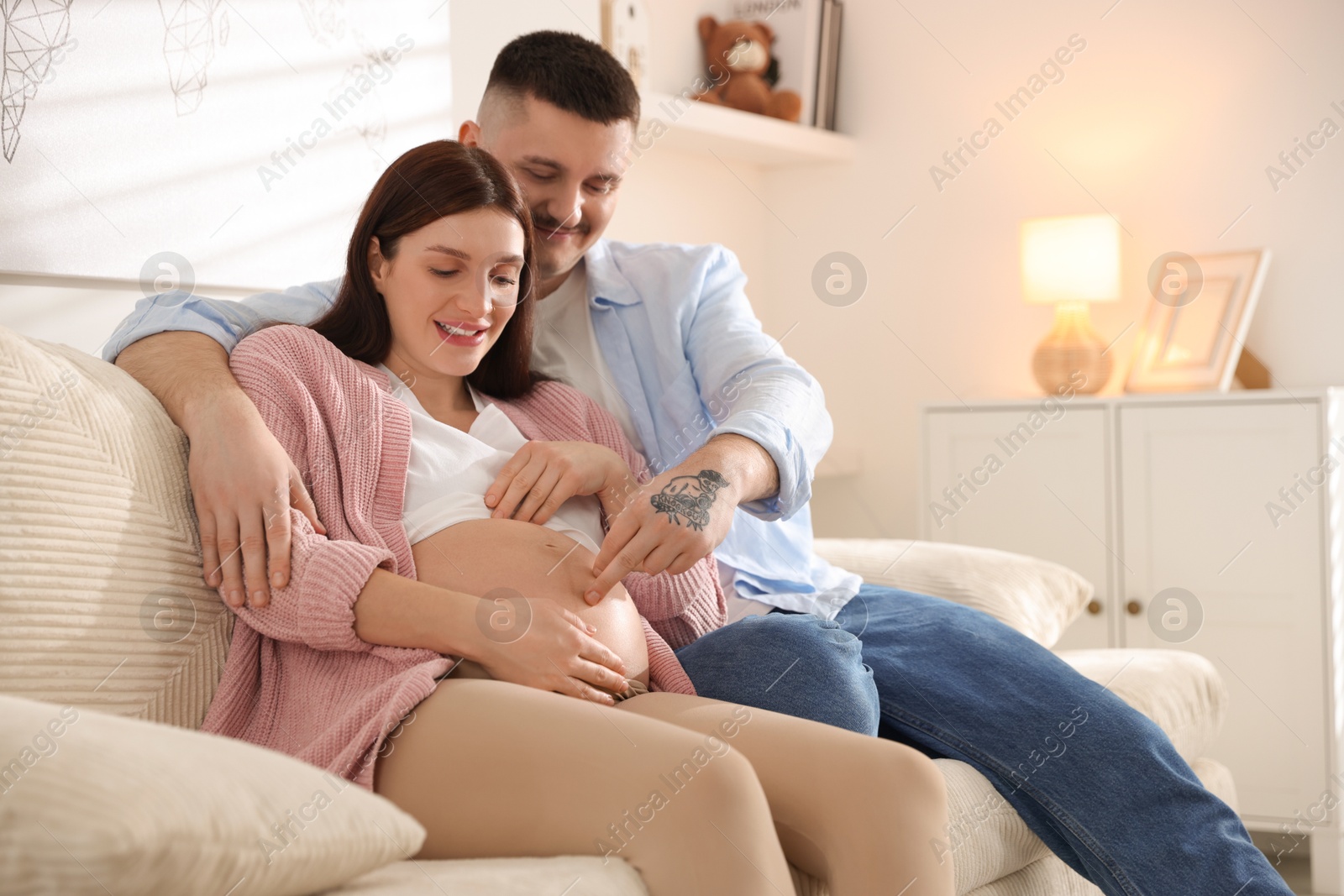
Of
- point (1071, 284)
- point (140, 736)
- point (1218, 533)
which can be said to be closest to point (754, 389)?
point (140, 736)

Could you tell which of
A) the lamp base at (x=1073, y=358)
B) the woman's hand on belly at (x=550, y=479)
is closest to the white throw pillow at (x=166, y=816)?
the woman's hand on belly at (x=550, y=479)

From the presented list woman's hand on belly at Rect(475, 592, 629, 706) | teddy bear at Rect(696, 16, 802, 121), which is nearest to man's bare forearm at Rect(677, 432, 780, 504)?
woman's hand on belly at Rect(475, 592, 629, 706)

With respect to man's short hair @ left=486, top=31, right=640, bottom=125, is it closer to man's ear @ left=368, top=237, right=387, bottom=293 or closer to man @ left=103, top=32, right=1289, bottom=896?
man @ left=103, top=32, right=1289, bottom=896

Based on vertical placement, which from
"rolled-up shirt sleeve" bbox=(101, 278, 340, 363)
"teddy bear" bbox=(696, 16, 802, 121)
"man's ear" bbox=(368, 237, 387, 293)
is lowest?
"rolled-up shirt sleeve" bbox=(101, 278, 340, 363)

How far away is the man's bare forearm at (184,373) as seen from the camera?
117 centimetres

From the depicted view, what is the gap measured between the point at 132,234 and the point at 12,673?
0.92m

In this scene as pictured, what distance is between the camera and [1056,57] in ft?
11.0

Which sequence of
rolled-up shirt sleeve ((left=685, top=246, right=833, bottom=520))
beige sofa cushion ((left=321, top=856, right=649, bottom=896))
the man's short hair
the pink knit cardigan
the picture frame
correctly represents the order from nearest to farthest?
beige sofa cushion ((left=321, top=856, right=649, bottom=896))
the pink knit cardigan
rolled-up shirt sleeve ((left=685, top=246, right=833, bottom=520))
the man's short hair
the picture frame

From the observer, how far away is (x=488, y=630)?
105 cm

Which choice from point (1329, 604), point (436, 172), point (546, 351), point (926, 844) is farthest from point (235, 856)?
point (1329, 604)

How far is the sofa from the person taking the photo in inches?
25.0

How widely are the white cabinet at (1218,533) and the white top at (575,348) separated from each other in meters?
1.60

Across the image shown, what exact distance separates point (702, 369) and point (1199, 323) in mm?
1917

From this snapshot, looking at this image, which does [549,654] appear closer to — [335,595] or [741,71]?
[335,595]
